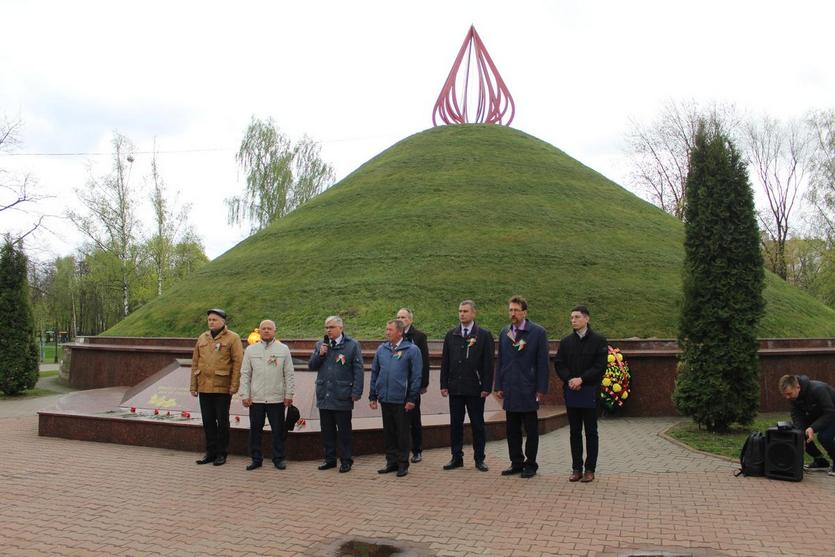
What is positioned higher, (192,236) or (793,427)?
(192,236)

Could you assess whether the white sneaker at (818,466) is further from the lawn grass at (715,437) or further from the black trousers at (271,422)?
the black trousers at (271,422)

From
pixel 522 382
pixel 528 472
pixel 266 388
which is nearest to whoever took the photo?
pixel 528 472

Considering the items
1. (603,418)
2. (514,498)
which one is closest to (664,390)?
(603,418)

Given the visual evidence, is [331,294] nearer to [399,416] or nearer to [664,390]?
[664,390]

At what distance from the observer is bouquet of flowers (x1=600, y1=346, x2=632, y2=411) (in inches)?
→ 423

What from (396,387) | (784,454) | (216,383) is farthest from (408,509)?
(784,454)

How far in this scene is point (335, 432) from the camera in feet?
Result: 22.7

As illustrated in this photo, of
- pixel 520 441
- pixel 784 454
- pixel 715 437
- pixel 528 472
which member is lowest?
pixel 715 437

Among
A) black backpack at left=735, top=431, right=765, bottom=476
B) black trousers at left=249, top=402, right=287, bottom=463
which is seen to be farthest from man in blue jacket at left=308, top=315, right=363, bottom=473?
black backpack at left=735, top=431, right=765, bottom=476

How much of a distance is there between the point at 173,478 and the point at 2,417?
6.75m

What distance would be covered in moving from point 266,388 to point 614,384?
6.38 m

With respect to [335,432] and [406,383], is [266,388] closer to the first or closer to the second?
[335,432]

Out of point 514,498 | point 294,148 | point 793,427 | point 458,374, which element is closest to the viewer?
point 514,498

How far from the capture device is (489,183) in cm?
2273
